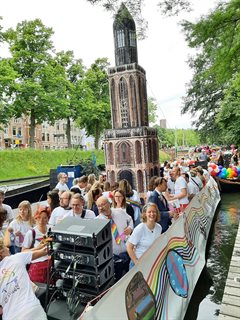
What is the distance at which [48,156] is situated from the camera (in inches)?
1460

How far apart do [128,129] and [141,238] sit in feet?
82.3

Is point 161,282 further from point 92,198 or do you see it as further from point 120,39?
point 120,39

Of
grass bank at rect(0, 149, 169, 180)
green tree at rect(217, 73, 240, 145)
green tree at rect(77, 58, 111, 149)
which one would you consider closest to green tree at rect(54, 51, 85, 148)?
green tree at rect(77, 58, 111, 149)

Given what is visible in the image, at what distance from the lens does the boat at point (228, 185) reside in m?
18.0

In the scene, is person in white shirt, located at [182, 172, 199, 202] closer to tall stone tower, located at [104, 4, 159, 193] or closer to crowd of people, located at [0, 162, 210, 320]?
crowd of people, located at [0, 162, 210, 320]

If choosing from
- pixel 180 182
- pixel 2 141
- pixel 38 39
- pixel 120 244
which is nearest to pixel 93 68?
pixel 38 39

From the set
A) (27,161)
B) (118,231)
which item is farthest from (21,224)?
(27,161)

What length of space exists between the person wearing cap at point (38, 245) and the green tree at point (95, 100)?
37.7m

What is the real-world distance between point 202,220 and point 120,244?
3758 mm

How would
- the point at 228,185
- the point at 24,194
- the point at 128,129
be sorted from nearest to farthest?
the point at 24,194
the point at 228,185
the point at 128,129

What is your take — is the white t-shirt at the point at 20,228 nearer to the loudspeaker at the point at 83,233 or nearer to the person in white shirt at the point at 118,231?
the person in white shirt at the point at 118,231

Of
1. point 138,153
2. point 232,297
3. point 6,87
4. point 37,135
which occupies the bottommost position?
point 232,297

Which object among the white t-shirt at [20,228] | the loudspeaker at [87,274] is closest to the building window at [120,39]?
the white t-shirt at [20,228]

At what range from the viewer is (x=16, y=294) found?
2639 mm
